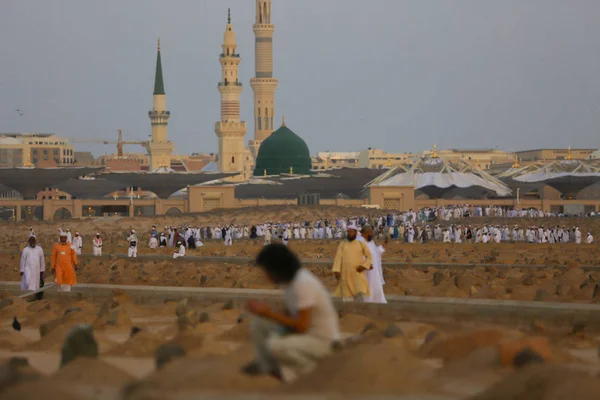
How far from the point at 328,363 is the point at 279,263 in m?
0.50

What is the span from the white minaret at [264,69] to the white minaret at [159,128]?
8.15 metres

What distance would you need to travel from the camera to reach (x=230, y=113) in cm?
8081

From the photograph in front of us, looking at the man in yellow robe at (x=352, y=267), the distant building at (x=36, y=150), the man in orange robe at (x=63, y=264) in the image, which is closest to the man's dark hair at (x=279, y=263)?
the man in yellow robe at (x=352, y=267)

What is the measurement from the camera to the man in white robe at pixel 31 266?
38.9 feet

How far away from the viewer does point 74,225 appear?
3728cm

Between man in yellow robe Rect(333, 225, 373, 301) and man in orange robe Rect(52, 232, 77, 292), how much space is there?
3.59 meters

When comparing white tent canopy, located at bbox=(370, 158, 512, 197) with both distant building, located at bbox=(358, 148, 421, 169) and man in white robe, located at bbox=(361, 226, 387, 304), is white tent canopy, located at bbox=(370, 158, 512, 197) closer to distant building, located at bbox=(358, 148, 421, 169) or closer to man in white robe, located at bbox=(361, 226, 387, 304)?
man in white robe, located at bbox=(361, 226, 387, 304)

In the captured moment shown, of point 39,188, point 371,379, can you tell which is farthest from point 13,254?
point 39,188

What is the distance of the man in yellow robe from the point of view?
9148 mm

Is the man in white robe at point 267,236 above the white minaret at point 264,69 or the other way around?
the other way around

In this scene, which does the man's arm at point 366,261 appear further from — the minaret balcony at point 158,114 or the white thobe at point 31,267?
the minaret balcony at point 158,114

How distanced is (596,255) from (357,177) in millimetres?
42005

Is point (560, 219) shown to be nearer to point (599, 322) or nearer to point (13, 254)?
point (13, 254)

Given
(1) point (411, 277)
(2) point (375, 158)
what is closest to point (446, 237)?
(1) point (411, 277)
